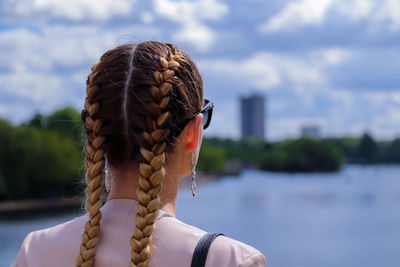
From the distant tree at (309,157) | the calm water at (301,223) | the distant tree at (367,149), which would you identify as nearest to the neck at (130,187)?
the calm water at (301,223)

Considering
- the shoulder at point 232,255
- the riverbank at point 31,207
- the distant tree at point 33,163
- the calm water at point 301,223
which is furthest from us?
the distant tree at point 33,163

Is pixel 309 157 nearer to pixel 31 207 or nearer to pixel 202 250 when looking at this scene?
pixel 31 207

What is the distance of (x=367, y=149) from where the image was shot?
73.4 m

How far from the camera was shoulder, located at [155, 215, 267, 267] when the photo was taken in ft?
3.05

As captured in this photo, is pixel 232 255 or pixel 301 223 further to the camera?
pixel 301 223

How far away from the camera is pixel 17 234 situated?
22.8 m

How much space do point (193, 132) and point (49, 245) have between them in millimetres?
385

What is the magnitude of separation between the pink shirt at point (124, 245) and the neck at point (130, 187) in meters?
0.02

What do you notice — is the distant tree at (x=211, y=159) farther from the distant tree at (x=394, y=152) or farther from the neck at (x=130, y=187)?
the neck at (x=130, y=187)

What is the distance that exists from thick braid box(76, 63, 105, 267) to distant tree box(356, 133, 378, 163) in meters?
74.7

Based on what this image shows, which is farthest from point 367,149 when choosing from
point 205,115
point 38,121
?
point 205,115

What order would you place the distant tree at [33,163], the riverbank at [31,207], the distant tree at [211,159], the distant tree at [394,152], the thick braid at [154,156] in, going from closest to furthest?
1. the thick braid at [154,156]
2. the riverbank at [31,207]
3. the distant tree at [33,163]
4. the distant tree at [211,159]
5. the distant tree at [394,152]

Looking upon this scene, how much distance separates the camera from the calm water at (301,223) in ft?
65.8

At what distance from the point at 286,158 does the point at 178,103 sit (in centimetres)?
7227
